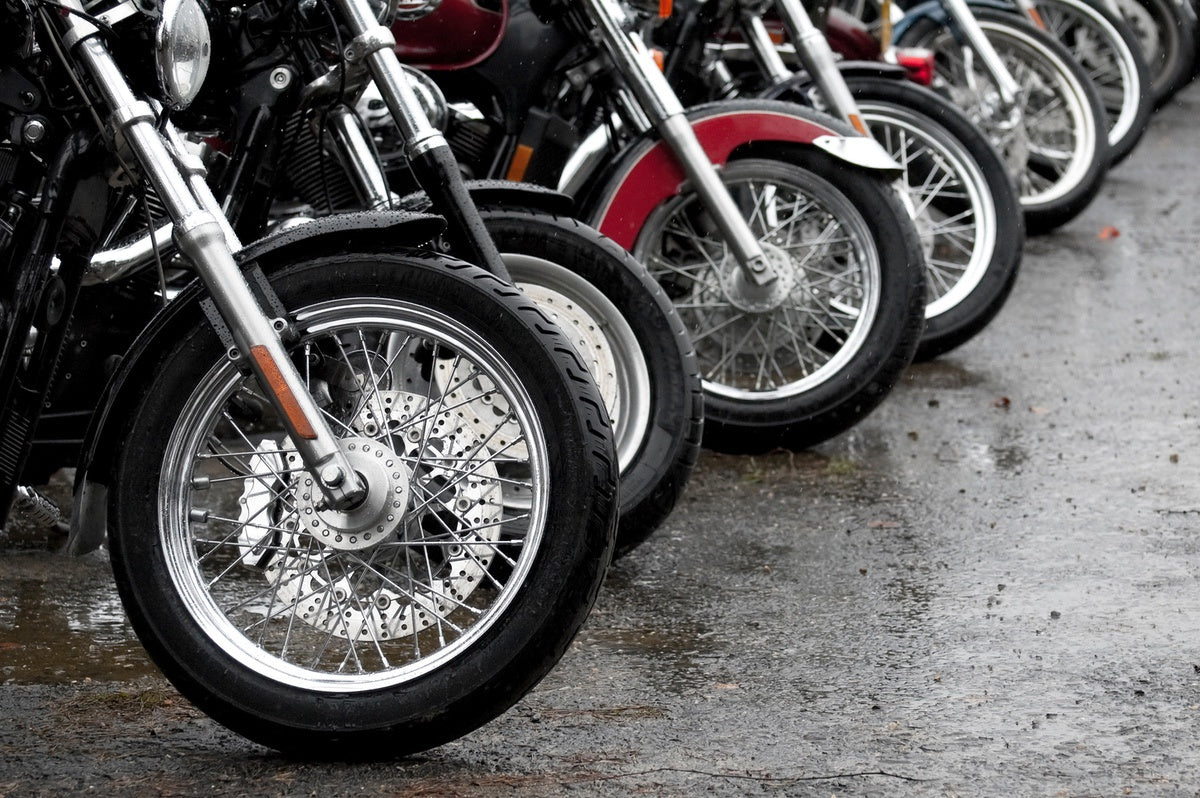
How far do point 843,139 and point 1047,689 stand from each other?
2.05 metres

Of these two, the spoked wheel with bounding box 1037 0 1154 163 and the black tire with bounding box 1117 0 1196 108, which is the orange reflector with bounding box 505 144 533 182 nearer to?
the spoked wheel with bounding box 1037 0 1154 163

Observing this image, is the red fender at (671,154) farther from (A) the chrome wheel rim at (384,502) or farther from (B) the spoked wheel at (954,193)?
(A) the chrome wheel rim at (384,502)

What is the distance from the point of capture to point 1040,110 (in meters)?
8.58

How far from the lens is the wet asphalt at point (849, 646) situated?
10.2ft

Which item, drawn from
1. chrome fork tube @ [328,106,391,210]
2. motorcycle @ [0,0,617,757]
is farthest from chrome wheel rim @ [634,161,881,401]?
motorcycle @ [0,0,617,757]

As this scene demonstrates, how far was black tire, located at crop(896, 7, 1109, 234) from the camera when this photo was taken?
27.1ft

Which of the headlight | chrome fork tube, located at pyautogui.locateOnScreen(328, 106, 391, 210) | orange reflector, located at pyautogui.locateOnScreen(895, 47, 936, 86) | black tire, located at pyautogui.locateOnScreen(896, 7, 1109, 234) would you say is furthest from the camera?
black tire, located at pyautogui.locateOnScreen(896, 7, 1109, 234)

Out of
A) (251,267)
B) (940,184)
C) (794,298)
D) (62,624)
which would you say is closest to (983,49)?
(940,184)

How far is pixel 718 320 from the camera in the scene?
5.42m

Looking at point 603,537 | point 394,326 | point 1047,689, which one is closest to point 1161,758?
point 1047,689

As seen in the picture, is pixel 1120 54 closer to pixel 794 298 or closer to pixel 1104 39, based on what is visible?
pixel 1104 39

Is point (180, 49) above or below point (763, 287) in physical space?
above

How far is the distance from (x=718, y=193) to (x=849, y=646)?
160 cm

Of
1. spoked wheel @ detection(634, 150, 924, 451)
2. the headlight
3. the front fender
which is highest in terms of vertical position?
the headlight
